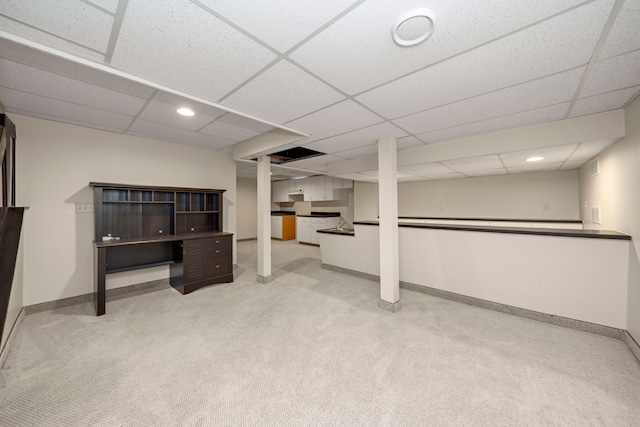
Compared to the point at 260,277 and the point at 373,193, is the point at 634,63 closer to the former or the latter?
the point at 260,277

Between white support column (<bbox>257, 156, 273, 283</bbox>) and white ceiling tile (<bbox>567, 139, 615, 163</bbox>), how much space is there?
13.7 feet

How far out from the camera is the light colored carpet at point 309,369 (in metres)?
1.47

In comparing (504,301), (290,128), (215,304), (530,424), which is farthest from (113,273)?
(504,301)

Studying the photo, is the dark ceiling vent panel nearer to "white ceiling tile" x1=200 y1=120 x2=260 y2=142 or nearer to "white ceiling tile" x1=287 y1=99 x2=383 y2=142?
"white ceiling tile" x1=200 y1=120 x2=260 y2=142

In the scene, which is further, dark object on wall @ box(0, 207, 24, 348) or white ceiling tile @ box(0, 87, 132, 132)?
white ceiling tile @ box(0, 87, 132, 132)

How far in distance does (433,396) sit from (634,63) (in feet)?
8.44

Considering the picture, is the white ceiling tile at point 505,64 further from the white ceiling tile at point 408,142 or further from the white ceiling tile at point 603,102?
the white ceiling tile at point 408,142

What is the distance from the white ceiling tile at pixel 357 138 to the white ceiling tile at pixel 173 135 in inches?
60.5

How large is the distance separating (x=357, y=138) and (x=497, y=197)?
163 inches

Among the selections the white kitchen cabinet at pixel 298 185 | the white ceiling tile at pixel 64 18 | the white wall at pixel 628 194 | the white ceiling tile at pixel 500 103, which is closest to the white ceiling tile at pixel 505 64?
the white ceiling tile at pixel 500 103

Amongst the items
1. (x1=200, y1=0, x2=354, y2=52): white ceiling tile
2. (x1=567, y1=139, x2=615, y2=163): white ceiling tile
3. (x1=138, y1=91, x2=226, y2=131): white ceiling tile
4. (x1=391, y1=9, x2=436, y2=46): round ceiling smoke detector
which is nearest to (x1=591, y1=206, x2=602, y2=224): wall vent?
(x1=567, y1=139, x2=615, y2=163): white ceiling tile

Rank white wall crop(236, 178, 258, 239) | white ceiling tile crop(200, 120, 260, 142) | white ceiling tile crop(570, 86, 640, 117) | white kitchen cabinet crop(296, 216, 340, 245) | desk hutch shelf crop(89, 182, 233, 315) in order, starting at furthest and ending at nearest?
white wall crop(236, 178, 258, 239), white kitchen cabinet crop(296, 216, 340, 245), desk hutch shelf crop(89, 182, 233, 315), white ceiling tile crop(200, 120, 260, 142), white ceiling tile crop(570, 86, 640, 117)

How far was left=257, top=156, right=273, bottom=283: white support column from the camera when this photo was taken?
13.4 ft

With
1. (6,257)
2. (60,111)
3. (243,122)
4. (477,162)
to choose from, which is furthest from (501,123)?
(60,111)
